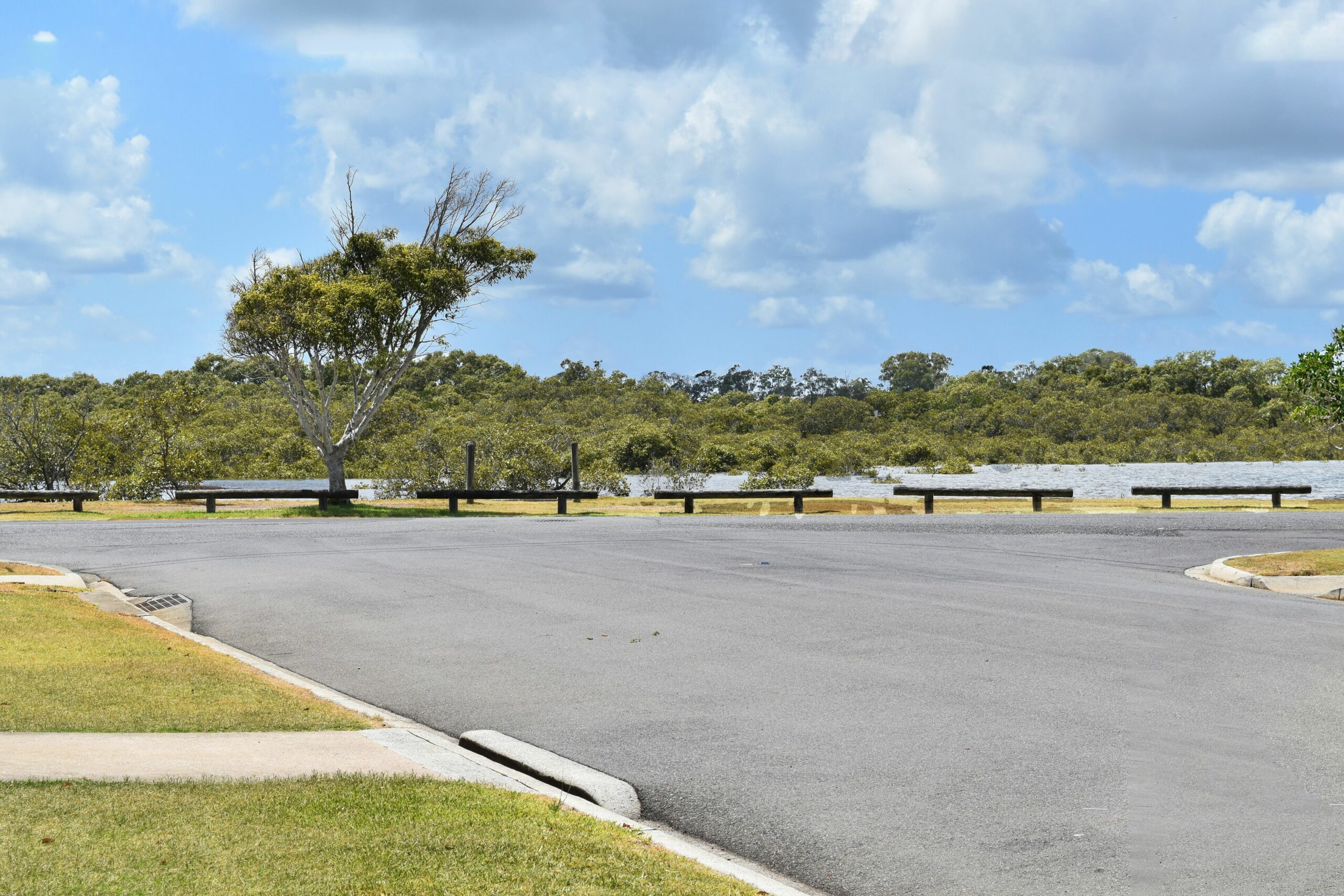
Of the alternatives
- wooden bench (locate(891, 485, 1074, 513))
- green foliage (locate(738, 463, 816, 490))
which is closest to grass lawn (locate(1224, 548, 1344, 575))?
wooden bench (locate(891, 485, 1074, 513))

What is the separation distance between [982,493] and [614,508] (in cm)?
1118

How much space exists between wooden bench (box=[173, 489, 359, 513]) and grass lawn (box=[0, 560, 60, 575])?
15422 mm

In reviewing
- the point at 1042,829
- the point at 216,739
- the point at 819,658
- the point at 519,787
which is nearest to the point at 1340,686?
the point at 819,658

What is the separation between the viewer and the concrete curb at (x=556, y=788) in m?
5.04

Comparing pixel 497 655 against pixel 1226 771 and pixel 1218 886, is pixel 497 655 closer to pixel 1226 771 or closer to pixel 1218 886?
pixel 1226 771

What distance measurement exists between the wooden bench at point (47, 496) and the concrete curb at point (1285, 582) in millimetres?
29444

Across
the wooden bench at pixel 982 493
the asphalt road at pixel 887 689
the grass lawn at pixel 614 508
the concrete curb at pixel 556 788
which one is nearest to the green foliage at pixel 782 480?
the grass lawn at pixel 614 508

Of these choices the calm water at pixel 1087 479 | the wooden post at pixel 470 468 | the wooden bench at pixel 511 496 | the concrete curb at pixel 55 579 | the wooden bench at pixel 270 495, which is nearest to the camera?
the concrete curb at pixel 55 579

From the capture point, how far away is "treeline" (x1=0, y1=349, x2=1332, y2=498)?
144 ft

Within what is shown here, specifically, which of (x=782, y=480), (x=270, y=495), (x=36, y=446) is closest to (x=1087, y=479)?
(x=782, y=480)

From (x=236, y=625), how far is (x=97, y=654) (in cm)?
264

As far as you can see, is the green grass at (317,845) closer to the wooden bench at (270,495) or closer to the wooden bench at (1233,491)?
the wooden bench at (270,495)

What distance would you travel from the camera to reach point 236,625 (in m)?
12.6

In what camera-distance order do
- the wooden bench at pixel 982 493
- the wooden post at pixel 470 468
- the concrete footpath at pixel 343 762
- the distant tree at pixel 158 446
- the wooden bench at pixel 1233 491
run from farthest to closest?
the distant tree at pixel 158 446 < the wooden post at pixel 470 468 < the wooden bench at pixel 1233 491 < the wooden bench at pixel 982 493 < the concrete footpath at pixel 343 762
